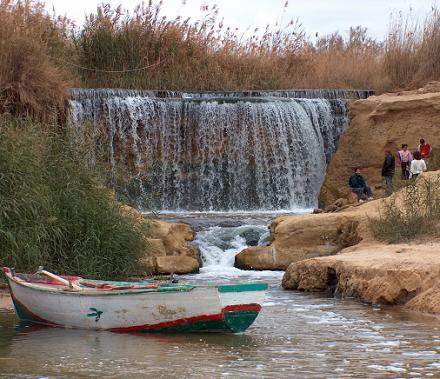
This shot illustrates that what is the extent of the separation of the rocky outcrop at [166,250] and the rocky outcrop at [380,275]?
243cm

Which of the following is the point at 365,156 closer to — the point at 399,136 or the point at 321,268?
the point at 399,136

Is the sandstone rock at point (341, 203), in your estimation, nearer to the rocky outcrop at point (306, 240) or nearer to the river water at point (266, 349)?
the rocky outcrop at point (306, 240)

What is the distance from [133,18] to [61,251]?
50.1ft

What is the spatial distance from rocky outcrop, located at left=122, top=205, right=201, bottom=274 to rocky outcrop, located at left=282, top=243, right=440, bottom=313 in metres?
2.43

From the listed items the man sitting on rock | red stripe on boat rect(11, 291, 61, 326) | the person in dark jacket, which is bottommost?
red stripe on boat rect(11, 291, 61, 326)

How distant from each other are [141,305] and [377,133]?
50.8ft

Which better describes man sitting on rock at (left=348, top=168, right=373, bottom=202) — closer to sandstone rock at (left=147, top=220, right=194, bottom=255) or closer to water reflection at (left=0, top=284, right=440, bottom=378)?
sandstone rock at (left=147, top=220, right=194, bottom=255)

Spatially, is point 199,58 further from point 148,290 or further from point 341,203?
point 148,290

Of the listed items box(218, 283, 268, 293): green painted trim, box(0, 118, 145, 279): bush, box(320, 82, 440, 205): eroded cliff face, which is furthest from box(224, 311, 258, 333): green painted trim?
box(320, 82, 440, 205): eroded cliff face

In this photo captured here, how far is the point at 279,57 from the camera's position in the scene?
106 feet

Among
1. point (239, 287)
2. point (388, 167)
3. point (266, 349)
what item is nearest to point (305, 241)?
point (388, 167)

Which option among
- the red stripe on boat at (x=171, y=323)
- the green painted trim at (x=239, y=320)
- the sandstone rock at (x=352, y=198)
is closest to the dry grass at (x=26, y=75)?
the sandstone rock at (x=352, y=198)

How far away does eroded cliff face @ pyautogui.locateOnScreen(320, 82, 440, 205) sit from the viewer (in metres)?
26.6

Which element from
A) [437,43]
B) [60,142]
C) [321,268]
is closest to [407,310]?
[321,268]
